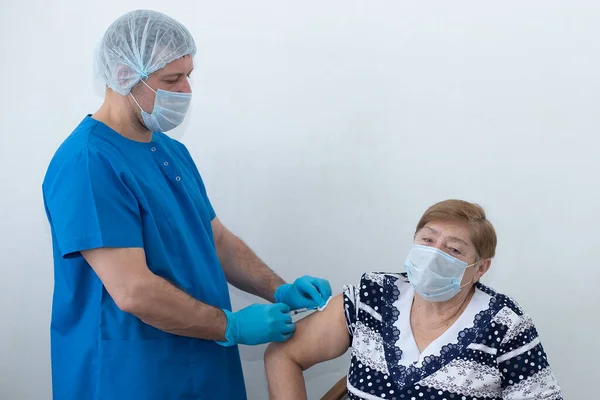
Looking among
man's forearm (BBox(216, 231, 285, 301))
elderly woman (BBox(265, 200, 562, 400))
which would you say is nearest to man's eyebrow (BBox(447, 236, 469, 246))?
elderly woman (BBox(265, 200, 562, 400))

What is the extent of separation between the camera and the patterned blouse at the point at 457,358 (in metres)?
1.65

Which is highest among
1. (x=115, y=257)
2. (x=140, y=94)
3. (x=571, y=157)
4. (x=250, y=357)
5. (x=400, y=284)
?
(x=140, y=94)

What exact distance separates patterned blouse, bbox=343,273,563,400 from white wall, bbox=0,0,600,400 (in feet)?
1.66

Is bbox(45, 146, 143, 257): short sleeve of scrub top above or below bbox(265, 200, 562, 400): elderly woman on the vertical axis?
above

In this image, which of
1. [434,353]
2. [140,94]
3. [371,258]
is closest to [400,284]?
[434,353]

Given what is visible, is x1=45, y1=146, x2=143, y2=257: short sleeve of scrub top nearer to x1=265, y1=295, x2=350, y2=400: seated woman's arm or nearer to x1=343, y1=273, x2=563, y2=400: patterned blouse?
x1=265, y1=295, x2=350, y2=400: seated woman's arm

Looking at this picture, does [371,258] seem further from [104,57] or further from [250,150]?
[104,57]

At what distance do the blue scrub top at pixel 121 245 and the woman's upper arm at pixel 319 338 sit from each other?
19cm

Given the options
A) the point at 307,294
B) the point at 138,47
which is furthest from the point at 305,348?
the point at 138,47

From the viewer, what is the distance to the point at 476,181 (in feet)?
7.09

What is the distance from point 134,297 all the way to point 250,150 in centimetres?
92

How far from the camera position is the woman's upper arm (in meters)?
1.82

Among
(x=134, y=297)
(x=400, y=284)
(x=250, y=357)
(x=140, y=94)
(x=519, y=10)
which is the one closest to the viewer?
(x=134, y=297)

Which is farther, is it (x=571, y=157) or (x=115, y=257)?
(x=571, y=157)
